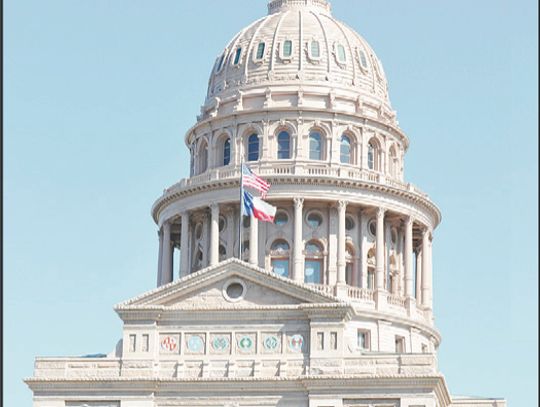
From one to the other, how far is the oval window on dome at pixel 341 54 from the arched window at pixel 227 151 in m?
9.37

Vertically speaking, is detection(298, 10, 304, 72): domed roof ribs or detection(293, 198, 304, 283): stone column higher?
detection(298, 10, 304, 72): domed roof ribs

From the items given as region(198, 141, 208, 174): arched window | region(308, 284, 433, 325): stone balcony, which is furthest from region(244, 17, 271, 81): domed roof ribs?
region(308, 284, 433, 325): stone balcony

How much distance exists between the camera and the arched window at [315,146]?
93438 millimetres

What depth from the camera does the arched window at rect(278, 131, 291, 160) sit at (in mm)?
93562

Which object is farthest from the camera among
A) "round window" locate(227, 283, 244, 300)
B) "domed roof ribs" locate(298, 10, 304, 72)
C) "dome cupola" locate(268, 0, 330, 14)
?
"dome cupola" locate(268, 0, 330, 14)

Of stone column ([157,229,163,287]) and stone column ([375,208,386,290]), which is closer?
stone column ([375,208,386,290])

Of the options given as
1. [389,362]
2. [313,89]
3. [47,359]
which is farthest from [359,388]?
[313,89]

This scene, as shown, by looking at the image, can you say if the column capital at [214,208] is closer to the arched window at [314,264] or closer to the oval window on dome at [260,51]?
the arched window at [314,264]

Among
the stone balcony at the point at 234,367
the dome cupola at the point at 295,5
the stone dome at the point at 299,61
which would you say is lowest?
the stone balcony at the point at 234,367

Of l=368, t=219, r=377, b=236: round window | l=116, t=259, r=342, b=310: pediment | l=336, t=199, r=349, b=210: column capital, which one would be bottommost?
l=116, t=259, r=342, b=310: pediment

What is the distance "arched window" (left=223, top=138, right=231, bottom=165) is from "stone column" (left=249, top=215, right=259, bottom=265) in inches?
245

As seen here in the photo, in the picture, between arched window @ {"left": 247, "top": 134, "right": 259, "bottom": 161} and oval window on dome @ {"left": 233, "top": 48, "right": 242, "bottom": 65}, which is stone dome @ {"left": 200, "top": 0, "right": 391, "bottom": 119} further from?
arched window @ {"left": 247, "top": 134, "right": 259, "bottom": 161}

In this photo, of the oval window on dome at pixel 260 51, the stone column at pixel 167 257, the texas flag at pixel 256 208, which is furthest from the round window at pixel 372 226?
the oval window on dome at pixel 260 51

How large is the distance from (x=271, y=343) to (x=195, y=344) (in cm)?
391
